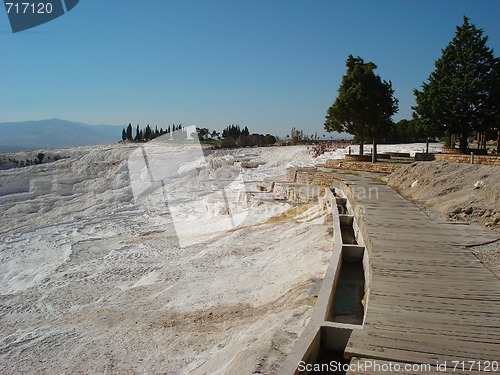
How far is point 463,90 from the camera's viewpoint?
18406 millimetres

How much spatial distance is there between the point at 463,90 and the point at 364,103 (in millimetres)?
4537

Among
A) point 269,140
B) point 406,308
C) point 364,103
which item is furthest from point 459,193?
point 269,140

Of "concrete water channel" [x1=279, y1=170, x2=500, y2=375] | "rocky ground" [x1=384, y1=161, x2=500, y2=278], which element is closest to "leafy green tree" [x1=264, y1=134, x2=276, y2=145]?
"rocky ground" [x1=384, y1=161, x2=500, y2=278]

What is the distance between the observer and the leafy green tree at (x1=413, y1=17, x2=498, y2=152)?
60.2 ft

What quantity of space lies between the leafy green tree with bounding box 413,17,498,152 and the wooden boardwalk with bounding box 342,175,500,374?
13.9 meters

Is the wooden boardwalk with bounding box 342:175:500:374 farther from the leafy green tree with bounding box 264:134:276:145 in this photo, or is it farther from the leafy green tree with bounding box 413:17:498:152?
the leafy green tree with bounding box 264:134:276:145

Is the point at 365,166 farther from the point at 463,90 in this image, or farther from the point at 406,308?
the point at 406,308

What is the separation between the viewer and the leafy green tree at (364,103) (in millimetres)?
18391

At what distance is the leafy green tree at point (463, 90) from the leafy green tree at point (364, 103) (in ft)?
6.52

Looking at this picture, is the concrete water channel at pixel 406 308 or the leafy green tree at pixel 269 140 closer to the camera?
the concrete water channel at pixel 406 308

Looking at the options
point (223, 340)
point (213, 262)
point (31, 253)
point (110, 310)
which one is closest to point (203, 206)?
point (31, 253)

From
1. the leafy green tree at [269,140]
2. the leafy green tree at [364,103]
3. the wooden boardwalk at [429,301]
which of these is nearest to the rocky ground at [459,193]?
the wooden boardwalk at [429,301]

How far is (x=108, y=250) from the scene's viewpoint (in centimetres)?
1146

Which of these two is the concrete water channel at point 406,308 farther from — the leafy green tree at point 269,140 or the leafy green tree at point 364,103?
the leafy green tree at point 269,140
